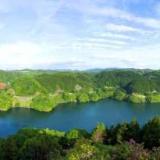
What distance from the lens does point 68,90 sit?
155875mm

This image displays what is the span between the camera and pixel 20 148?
3772cm

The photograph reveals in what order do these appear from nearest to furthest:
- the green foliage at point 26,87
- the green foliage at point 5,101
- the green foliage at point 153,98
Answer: the green foliage at point 5,101 < the green foliage at point 153,98 < the green foliage at point 26,87

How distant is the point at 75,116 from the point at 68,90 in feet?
199

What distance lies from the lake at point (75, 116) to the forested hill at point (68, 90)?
26.8 feet

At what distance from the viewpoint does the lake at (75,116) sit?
83.0 metres

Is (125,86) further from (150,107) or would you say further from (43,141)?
(43,141)

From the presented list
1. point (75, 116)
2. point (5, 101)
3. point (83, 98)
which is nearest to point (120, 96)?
point (83, 98)

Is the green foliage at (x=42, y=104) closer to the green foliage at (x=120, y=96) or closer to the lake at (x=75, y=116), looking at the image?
the lake at (x=75, y=116)

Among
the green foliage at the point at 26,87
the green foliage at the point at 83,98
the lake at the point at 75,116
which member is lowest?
the lake at the point at 75,116

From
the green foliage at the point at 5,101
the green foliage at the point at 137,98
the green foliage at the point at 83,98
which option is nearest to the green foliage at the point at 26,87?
the green foliage at the point at 5,101

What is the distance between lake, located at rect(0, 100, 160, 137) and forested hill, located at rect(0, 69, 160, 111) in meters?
8.17

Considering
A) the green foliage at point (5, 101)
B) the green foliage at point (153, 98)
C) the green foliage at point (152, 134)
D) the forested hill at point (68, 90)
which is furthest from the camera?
the green foliage at point (153, 98)

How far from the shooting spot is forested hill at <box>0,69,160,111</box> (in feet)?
403

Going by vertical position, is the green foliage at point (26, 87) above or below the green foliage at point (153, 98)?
above
